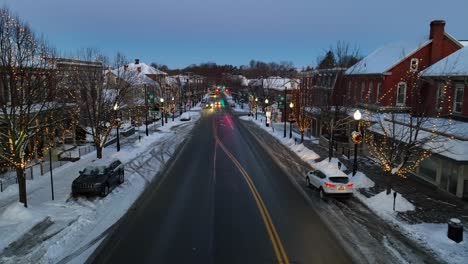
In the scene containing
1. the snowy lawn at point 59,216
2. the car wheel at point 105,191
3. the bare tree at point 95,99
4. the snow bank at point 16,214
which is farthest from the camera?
the bare tree at point 95,99

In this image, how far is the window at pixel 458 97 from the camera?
2499 cm

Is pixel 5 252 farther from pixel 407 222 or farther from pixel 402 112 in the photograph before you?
pixel 402 112

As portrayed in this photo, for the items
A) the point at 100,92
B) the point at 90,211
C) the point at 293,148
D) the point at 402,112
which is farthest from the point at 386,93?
the point at 90,211

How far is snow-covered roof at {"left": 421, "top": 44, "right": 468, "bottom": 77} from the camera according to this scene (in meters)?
24.7

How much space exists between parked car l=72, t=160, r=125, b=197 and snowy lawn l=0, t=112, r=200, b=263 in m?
0.38

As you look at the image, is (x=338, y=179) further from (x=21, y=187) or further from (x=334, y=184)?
(x=21, y=187)

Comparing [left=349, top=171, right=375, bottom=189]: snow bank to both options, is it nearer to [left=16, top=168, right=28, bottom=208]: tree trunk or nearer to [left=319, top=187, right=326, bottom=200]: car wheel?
[left=319, top=187, right=326, bottom=200]: car wheel

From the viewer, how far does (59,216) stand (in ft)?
55.8

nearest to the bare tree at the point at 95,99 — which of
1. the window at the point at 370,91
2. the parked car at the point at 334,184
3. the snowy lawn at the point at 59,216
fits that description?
the snowy lawn at the point at 59,216

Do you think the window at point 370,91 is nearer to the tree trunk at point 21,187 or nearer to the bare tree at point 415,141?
the bare tree at point 415,141

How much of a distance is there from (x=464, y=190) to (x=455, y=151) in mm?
2345

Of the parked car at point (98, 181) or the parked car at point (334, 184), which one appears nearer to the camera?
the parked car at point (98, 181)

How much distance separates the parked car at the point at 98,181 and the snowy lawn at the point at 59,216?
1.26 ft

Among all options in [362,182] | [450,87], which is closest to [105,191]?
[362,182]
